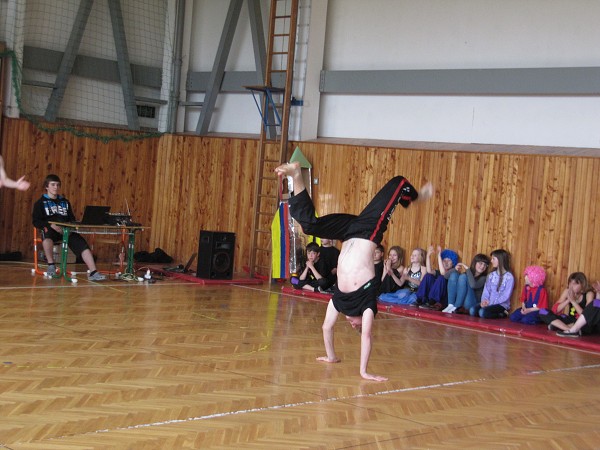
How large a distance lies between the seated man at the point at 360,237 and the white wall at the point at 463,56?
488 centimetres

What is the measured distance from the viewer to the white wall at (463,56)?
411 inches

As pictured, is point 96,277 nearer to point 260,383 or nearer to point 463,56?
point 260,383

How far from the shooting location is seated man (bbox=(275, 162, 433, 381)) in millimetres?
6238

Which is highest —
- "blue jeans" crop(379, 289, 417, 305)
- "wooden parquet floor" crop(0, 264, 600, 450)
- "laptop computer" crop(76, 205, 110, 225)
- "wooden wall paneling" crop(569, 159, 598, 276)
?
"wooden wall paneling" crop(569, 159, 598, 276)

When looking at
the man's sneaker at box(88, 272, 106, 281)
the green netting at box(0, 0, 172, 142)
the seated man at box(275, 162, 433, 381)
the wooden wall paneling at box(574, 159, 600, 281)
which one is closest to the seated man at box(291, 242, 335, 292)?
the man's sneaker at box(88, 272, 106, 281)

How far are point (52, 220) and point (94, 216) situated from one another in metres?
0.54

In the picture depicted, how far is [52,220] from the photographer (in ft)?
35.6

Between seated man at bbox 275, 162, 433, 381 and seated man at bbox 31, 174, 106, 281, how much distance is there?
208 inches

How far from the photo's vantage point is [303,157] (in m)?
12.2

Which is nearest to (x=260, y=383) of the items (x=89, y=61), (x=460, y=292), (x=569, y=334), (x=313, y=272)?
(x=569, y=334)

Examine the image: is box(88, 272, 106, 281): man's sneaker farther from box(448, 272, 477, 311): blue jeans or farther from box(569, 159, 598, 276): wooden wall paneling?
box(569, 159, 598, 276): wooden wall paneling

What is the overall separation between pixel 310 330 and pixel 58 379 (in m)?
3.25

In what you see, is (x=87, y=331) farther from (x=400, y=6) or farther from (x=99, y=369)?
(x=400, y=6)

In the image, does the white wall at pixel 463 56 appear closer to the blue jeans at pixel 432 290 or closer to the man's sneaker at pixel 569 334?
the blue jeans at pixel 432 290
